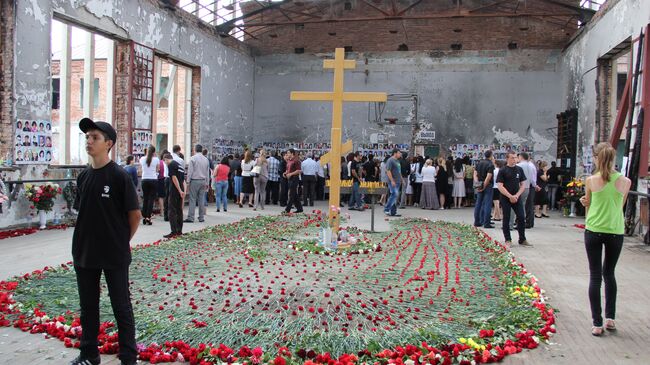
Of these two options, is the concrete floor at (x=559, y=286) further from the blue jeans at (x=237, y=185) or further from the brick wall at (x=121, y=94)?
the blue jeans at (x=237, y=185)

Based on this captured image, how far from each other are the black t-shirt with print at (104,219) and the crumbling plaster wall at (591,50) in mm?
11883

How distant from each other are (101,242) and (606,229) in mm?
4181

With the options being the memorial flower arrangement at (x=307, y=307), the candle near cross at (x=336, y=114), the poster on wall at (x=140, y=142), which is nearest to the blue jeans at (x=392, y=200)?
the candle near cross at (x=336, y=114)

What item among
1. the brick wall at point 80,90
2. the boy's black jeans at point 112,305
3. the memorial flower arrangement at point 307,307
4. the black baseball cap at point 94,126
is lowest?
the memorial flower arrangement at point 307,307

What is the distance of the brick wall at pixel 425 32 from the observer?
811 inches

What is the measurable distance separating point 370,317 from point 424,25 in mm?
17817

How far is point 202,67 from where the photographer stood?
59.4 feet

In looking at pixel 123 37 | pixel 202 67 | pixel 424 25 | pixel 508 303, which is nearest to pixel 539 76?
pixel 424 25

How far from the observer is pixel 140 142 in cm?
1444

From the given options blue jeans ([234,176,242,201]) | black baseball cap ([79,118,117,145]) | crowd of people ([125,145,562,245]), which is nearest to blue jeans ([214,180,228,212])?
crowd of people ([125,145,562,245])

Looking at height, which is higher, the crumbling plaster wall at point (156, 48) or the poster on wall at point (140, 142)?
the crumbling plaster wall at point (156, 48)

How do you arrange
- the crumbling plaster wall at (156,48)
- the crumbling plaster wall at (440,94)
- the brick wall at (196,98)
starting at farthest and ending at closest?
the crumbling plaster wall at (440,94) → the brick wall at (196,98) → the crumbling plaster wall at (156,48)

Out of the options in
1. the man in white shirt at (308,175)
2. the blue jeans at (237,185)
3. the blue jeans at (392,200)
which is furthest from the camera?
the blue jeans at (237,185)

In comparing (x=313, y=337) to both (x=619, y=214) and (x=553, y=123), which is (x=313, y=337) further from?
(x=553, y=123)
